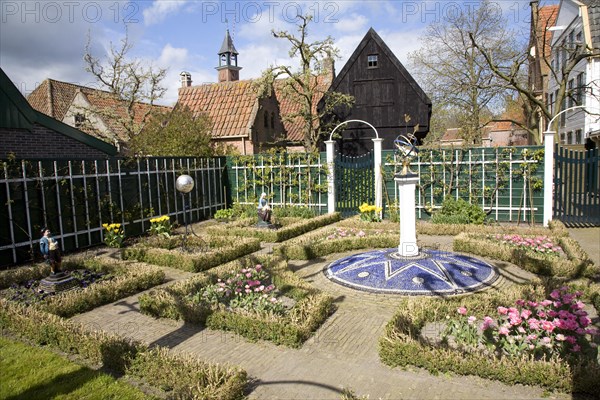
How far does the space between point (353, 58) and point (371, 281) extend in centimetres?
1790

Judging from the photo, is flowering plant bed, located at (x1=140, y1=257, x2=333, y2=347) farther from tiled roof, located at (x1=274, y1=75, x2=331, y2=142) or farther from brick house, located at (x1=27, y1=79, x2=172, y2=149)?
brick house, located at (x1=27, y1=79, x2=172, y2=149)

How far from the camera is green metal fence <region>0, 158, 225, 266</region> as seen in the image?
9.90 meters

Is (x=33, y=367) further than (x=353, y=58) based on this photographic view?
No

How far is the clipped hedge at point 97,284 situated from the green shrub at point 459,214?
28.6ft

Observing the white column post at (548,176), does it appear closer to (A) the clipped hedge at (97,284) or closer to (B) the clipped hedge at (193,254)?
(B) the clipped hedge at (193,254)

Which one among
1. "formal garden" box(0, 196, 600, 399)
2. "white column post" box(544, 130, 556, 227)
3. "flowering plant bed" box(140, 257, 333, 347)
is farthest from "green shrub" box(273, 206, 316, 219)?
"white column post" box(544, 130, 556, 227)

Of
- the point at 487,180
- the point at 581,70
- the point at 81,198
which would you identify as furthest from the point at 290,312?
the point at 581,70

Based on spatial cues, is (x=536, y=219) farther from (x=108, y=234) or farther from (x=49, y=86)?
Result: (x=49, y=86)

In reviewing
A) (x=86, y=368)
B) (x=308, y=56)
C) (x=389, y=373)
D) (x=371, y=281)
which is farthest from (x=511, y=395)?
(x=308, y=56)

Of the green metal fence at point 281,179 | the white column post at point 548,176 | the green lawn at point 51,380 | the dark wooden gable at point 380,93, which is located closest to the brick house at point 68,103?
the dark wooden gable at point 380,93

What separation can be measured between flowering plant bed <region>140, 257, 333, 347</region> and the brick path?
149 mm

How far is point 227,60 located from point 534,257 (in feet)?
127

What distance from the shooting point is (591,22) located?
21.2m

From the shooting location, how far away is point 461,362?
4406 millimetres
